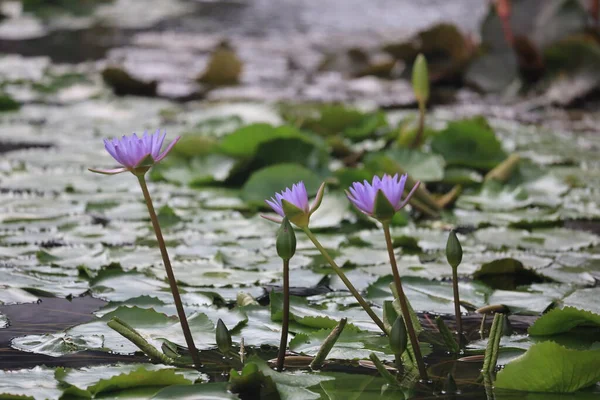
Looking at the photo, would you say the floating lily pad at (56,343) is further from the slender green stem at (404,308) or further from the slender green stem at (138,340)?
the slender green stem at (404,308)

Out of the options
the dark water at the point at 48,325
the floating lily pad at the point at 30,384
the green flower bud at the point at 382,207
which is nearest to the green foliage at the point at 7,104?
the dark water at the point at 48,325

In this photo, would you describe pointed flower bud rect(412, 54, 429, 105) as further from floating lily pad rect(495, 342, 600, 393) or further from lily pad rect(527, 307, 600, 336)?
floating lily pad rect(495, 342, 600, 393)

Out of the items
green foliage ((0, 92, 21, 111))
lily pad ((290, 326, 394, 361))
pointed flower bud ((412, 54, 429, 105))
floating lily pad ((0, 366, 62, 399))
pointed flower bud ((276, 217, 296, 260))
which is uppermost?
pointed flower bud ((412, 54, 429, 105))

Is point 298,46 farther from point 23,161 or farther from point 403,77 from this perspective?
point 23,161

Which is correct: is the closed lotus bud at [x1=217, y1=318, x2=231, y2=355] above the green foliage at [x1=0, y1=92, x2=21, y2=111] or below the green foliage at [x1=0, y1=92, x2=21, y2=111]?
below

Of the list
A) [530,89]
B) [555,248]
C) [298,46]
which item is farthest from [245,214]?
[298,46]

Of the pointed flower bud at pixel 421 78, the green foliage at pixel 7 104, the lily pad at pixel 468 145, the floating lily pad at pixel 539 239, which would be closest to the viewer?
the floating lily pad at pixel 539 239

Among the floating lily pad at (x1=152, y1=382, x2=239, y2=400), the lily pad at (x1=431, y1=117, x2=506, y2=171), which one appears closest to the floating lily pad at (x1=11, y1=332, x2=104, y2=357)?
the floating lily pad at (x1=152, y1=382, x2=239, y2=400)

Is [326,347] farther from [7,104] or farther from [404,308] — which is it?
[7,104]
